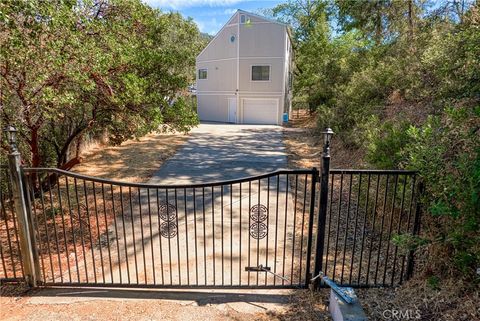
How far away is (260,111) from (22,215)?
60.9 feet

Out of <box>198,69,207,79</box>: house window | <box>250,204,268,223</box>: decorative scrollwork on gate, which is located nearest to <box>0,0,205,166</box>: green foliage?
<box>250,204,268,223</box>: decorative scrollwork on gate

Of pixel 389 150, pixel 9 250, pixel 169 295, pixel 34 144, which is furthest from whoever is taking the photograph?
pixel 34 144

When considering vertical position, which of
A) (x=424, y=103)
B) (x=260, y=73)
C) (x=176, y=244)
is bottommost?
(x=176, y=244)

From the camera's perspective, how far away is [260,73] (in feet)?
65.9

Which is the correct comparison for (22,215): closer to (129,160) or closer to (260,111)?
(129,160)

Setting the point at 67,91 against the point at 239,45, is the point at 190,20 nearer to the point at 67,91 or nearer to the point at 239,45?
the point at 239,45

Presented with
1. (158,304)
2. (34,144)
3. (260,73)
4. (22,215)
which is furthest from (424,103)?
(260,73)

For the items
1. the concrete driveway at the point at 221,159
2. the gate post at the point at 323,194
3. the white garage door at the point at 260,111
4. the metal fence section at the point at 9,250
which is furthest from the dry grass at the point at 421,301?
the white garage door at the point at 260,111

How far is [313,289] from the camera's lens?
2.90 m

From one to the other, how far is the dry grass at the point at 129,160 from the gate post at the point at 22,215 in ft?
13.2

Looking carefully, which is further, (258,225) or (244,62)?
(244,62)

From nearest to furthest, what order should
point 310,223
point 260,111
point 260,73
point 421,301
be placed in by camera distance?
point 421,301 → point 310,223 → point 260,73 → point 260,111

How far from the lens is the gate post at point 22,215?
267 cm

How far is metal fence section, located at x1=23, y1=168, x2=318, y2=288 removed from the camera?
9.66 feet
